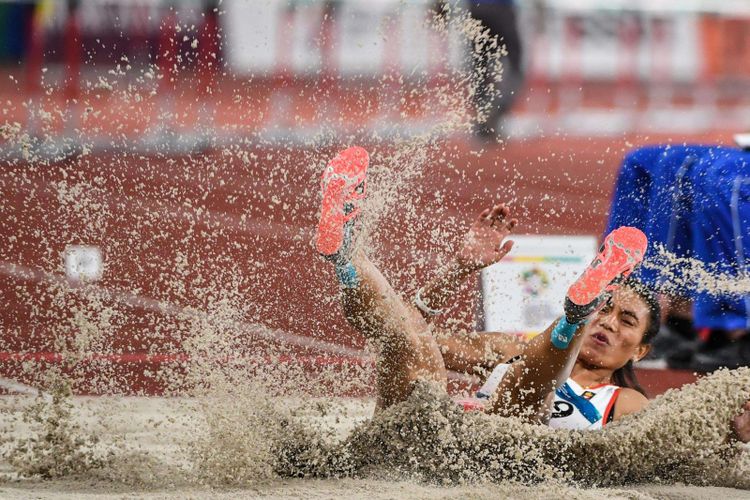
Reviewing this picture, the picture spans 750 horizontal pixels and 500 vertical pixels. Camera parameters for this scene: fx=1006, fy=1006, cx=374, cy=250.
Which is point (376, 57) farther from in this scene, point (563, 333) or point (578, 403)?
point (563, 333)

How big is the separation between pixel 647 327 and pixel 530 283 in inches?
71.7

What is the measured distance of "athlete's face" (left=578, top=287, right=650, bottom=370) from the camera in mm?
3662

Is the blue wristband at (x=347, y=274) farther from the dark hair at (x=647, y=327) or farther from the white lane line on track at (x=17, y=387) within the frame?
the white lane line on track at (x=17, y=387)

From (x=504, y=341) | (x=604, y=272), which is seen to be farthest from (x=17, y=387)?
(x=604, y=272)

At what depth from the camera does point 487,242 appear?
11.0 ft

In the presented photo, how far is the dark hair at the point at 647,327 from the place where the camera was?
3.71 m

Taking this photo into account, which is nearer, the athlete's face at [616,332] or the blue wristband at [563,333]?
the blue wristband at [563,333]

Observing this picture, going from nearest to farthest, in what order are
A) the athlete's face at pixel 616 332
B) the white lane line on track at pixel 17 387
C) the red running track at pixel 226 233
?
the athlete's face at pixel 616 332, the white lane line on track at pixel 17 387, the red running track at pixel 226 233

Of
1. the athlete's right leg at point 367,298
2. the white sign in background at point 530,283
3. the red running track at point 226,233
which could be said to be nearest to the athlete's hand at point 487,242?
the athlete's right leg at point 367,298

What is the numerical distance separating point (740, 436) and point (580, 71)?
19.1 feet

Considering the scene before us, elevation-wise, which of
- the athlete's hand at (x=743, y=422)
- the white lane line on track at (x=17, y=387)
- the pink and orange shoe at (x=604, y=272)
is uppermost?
the pink and orange shoe at (x=604, y=272)

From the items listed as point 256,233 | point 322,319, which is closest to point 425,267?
point 322,319

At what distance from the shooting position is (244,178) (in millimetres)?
7504

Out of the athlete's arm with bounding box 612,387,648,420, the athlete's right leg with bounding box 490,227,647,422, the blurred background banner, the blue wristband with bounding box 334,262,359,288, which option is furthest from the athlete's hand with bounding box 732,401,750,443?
the blurred background banner
